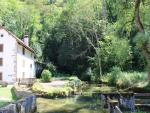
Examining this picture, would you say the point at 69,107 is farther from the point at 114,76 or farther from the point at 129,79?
the point at 114,76

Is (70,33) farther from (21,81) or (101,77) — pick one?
(21,81)

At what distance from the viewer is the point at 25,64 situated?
5647cm

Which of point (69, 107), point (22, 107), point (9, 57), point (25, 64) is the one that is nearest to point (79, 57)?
point (25, 64)

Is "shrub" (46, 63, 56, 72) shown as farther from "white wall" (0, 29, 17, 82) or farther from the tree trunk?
the tree trunk

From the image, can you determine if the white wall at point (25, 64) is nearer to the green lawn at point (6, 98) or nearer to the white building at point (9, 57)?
the white building at point (9, 57)

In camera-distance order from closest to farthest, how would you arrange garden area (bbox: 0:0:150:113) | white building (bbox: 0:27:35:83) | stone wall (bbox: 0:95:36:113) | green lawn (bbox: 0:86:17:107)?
stone wall (bbox: 0:95:36:113) → green lawn (bbox: 0:86:17:107) → garden area (bbox: 0:0:150:113) → white building (bbox: 0:27:35:83)

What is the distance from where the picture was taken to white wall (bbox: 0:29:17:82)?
163 feet

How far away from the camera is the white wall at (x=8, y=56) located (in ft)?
163

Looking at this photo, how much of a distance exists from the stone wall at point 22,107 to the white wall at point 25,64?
82.7ft

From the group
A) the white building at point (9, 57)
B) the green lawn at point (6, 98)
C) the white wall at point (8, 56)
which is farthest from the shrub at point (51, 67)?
the green lawn at point (6, 98)

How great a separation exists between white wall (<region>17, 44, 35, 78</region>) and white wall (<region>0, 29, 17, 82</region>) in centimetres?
126

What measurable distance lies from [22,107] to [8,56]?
29.7 meters

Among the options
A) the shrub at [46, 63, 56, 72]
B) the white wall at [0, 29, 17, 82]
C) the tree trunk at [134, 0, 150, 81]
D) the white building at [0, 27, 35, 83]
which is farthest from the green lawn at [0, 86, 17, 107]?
the shrub at [46, 63, 56, 72]

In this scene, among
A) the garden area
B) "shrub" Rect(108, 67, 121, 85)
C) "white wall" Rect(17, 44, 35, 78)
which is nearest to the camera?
the garden area
